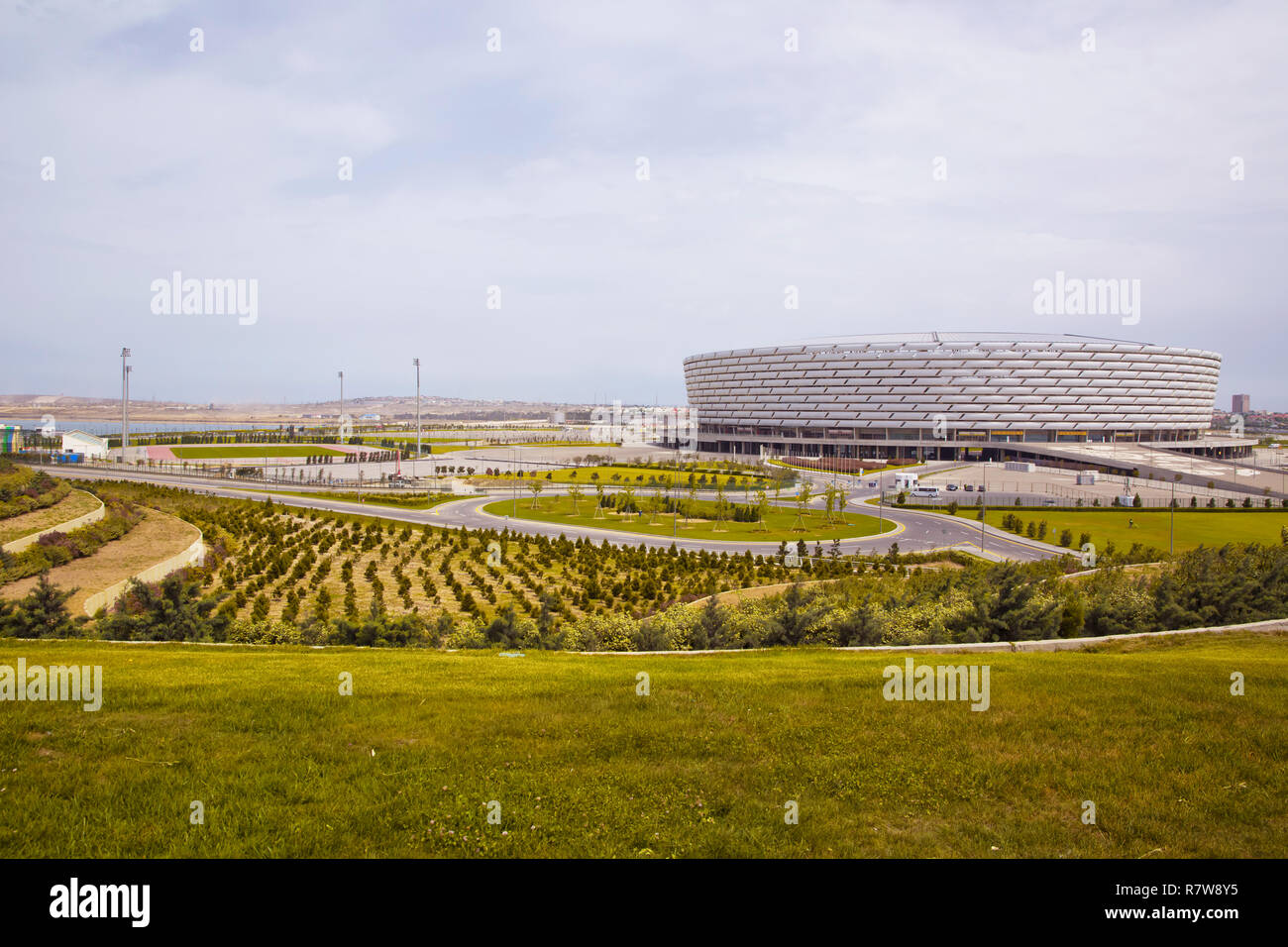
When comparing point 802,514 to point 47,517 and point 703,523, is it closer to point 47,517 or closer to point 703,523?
point 703,523

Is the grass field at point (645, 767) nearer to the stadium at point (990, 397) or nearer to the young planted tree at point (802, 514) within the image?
the young planted tree at point (802, 514)

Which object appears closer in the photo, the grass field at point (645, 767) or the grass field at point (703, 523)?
the grass field at point (645, 767)

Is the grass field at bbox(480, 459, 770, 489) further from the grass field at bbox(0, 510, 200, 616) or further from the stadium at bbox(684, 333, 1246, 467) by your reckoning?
the grass field at bbox(0, 510, 200, 616)

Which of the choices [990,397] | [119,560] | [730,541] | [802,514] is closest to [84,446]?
[119,560]

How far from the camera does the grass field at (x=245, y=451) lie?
8531 centimetres

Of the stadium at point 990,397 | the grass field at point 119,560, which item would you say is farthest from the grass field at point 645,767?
the stadium at point 990,397

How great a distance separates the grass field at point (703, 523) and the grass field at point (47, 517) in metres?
21.2

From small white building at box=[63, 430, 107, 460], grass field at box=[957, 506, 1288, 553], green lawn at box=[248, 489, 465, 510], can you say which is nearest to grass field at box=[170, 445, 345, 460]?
small white building at box=[63, 430, 107, 460]

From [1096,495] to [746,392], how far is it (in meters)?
58.6

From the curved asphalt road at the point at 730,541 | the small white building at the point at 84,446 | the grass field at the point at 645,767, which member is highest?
→ the small white building at the point at 84,446

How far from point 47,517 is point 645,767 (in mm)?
34024

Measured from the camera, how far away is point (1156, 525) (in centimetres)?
4394

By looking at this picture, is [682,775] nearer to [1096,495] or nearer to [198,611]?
[198,611]
